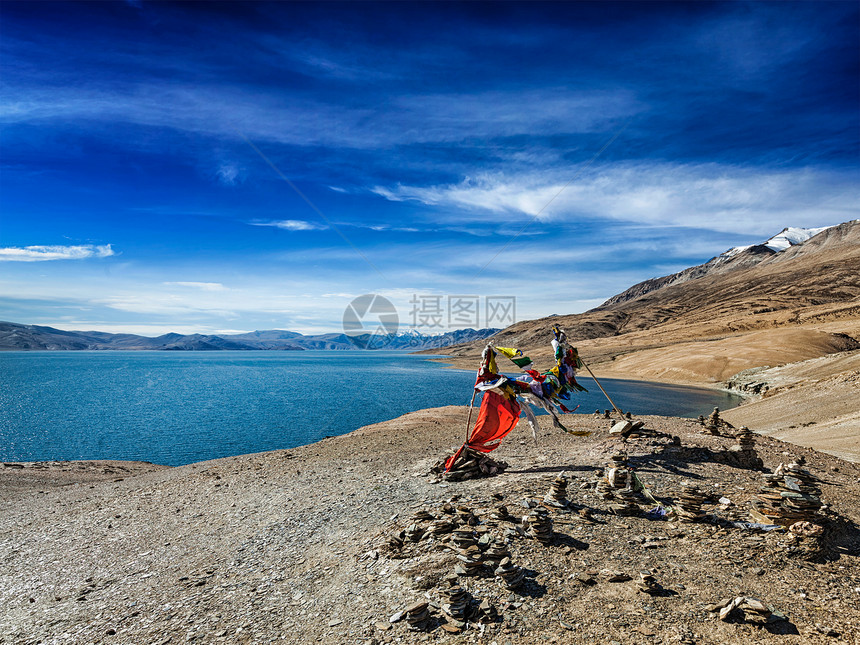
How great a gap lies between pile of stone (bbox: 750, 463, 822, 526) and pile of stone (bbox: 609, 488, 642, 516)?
286 cm

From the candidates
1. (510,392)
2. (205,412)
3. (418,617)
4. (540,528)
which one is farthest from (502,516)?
(205,412)

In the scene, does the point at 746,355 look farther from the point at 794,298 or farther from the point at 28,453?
the point at 794,298

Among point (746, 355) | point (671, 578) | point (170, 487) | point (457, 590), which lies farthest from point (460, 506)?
point (746, 355)

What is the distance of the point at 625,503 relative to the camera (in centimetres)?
1270

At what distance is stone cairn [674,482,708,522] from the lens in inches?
459

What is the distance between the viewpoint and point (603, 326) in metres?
191

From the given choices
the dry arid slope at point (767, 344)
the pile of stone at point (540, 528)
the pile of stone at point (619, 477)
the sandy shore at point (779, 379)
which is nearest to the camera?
the pile of stone at point (540, 528)

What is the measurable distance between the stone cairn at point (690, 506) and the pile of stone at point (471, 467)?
673cm

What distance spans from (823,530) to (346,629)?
11.5 meters

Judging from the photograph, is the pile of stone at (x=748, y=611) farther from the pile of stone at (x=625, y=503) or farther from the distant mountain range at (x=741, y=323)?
the distant mountain range at (x=741, y=323)

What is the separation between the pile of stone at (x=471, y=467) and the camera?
1691cm

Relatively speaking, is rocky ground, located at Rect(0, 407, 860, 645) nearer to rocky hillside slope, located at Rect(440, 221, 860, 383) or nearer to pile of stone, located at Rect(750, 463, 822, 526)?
pile of stone, located at Rect(750, 463, 822, 526)

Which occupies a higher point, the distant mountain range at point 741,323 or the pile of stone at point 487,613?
the distant mountain range at point 741,323

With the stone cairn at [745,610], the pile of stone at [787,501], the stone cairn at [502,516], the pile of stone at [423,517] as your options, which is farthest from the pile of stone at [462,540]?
the pile of stone at [787,501]
